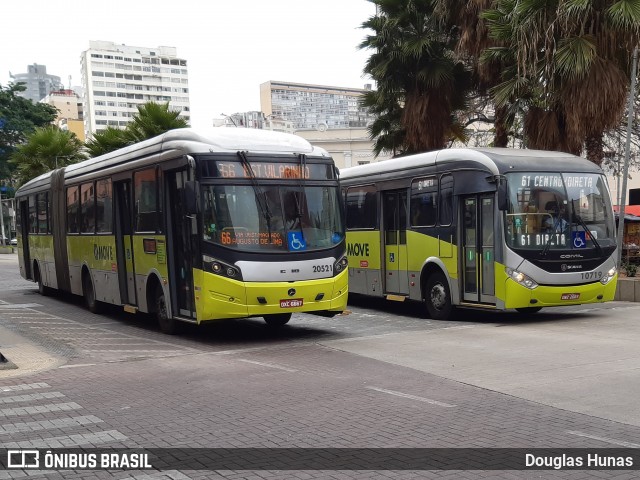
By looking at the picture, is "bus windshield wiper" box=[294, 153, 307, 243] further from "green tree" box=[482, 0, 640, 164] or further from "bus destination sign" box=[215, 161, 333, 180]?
"green tree" box=[482, 0, 640, 164]

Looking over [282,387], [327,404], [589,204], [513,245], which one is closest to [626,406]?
[327,404]

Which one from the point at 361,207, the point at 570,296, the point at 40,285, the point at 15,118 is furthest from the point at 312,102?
the point at 570,296

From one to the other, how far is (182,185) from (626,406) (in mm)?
7575

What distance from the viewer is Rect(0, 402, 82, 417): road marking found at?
778 cm

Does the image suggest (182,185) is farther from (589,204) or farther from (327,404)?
(589,204)

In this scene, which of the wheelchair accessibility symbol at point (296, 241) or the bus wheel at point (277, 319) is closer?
the wheelchair accessibility symbol at point (296, 241)

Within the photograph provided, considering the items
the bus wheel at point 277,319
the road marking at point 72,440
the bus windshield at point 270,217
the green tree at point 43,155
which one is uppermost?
the green tree at point 43,155

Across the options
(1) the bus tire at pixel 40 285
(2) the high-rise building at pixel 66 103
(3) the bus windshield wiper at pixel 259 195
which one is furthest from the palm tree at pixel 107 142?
(2) the high-rise building at pixel 66 103

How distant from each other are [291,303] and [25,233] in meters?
14.4

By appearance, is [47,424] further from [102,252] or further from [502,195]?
[102,252]

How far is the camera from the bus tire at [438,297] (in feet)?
48.9

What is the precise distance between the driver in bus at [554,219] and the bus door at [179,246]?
622 cm

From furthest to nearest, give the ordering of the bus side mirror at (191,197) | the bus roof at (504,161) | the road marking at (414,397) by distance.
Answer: the bus roof at (504,161) → the bus side mirror at (191,197) → the road marking at (414,397)

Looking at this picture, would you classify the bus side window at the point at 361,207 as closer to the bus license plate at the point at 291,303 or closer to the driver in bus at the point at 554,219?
the driver in bus at the point at 554,219
